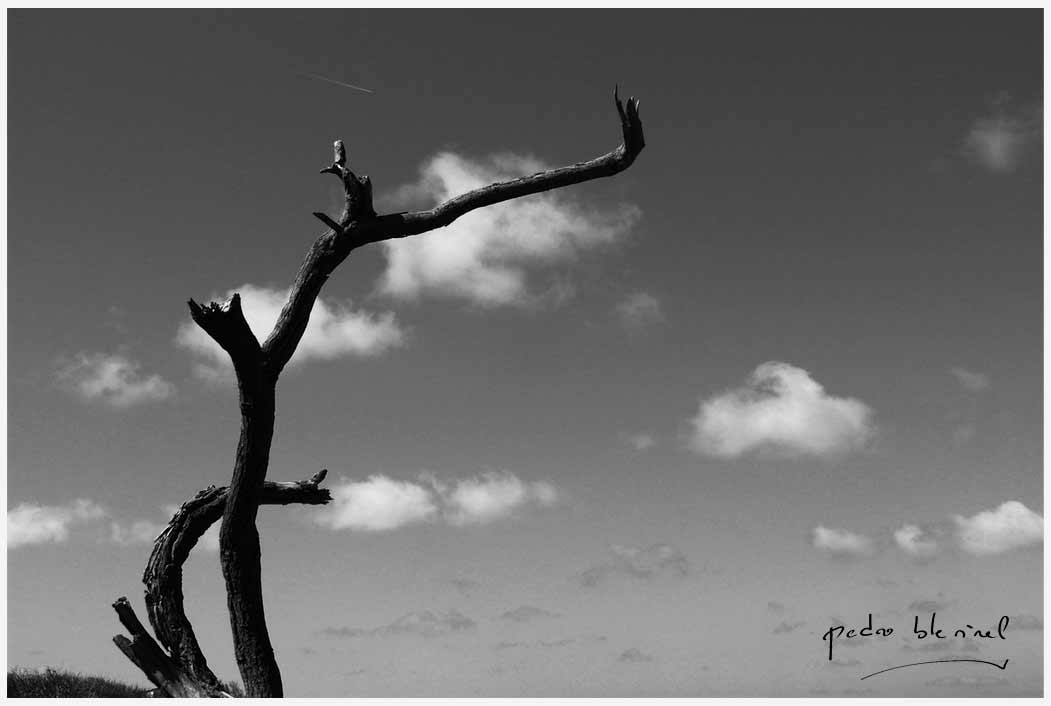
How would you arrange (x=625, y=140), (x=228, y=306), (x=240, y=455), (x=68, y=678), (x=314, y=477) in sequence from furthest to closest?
(x=68, y=678) < (x=314, y=477) < (x=625, y=140) < (x=240, y=455) < (x=228, y=306)

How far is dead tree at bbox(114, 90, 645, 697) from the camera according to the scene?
9281 mm

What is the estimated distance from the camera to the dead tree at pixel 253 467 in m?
9.28

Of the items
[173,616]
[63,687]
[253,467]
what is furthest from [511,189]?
[63,687]

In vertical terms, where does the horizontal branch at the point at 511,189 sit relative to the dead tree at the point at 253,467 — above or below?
above

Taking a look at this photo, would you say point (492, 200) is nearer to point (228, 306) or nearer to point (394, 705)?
point (228, 306)

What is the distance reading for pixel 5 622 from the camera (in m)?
10.4

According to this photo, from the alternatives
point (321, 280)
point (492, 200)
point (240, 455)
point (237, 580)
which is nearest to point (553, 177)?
point (492, 200)

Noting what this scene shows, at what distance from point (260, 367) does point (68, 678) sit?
23.9 feet

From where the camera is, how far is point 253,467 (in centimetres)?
951

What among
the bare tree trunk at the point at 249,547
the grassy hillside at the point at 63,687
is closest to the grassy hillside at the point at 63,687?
the grassy hillside at the point at 63,687

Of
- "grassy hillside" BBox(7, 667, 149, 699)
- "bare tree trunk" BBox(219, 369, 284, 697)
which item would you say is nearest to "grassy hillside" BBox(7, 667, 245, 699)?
"grassy hillside" BBox(7, 667, 149, 699)

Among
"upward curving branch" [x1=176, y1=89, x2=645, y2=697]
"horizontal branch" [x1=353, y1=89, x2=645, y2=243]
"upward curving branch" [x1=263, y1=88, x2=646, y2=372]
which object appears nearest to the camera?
"upward curving branch" [x1=176, y1=89, x2=645, y2=697]

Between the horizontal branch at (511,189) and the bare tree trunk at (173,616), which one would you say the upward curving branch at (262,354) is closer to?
the horizontal branch at (511,189)

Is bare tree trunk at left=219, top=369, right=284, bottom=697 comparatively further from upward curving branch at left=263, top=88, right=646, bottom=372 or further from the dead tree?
upward curving branch at left=263, top=88, right=646, bottom=372
